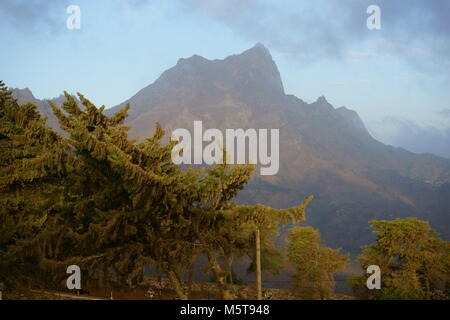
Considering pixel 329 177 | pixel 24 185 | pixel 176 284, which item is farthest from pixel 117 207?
pixel 329 177

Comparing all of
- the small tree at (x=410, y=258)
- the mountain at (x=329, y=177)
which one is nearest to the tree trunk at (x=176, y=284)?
the small tree at (x=410, y=258)

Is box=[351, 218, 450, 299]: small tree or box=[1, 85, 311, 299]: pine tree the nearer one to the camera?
box=[1, 85, 311, 299]: pine tree

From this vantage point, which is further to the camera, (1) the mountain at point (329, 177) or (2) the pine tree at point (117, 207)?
(1) the mountain at point (329, 177)

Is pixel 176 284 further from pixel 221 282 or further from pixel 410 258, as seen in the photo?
pixel 410 258

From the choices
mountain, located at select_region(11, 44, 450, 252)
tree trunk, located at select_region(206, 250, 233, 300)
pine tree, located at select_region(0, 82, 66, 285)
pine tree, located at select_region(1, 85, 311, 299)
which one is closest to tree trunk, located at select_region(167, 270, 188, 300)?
pine tree, located at select_region(1, 85, 311, 299)

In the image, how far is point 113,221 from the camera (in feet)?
38.7

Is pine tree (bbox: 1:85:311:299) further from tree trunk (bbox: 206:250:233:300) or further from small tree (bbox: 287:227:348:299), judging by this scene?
small tree (bbox: 287:227:348:299)

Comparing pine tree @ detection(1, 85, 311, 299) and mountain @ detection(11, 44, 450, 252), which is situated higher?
mountain @ detection(11, 44, 450, 252)

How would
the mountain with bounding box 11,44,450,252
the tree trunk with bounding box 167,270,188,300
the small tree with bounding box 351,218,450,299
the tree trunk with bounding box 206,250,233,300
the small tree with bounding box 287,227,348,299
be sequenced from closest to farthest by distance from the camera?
the tree trunk with bounding box 206,250,233,300 → the tree trunk with bounding box 167,270,188,300 → the small tree with bounding box 351,218,450,299 → the small tree with bounding box 287,227,348,299 → the mountain with bounding box 11,44,450,252

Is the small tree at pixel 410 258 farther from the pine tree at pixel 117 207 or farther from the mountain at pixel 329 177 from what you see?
the mountain at pixel 329 177

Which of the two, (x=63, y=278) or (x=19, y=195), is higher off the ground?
(x=19, y=195)
